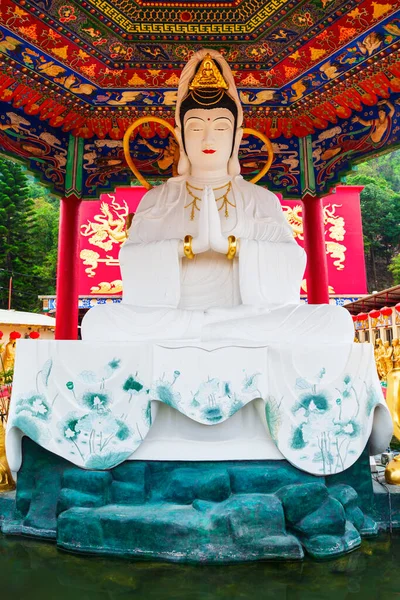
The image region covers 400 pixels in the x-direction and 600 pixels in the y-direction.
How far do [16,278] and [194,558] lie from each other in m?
17.3

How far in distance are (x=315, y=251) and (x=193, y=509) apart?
448cm

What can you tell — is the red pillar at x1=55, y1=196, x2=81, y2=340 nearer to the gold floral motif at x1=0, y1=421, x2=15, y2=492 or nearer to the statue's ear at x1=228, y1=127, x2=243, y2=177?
the statue's ear at x1=228, y1=127, x2=243, y2=177

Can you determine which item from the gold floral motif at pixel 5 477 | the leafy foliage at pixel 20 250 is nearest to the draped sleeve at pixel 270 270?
the gold floral motif at pixel 5 477

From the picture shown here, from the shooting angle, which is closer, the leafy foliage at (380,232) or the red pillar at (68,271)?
the red pillar at (68,271)

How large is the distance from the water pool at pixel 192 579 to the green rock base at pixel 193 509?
64mm

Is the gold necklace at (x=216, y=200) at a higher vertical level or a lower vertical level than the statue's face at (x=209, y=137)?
lower

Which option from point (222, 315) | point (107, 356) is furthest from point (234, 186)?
point (107, 356)

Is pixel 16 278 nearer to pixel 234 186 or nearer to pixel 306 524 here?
pixel 234 186

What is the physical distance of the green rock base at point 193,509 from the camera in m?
2.13

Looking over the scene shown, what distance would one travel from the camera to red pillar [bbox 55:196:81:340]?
19.6ft

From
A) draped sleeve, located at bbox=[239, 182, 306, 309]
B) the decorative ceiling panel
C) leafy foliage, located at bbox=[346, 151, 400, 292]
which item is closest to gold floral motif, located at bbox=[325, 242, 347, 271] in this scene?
the decorative ceiling panel

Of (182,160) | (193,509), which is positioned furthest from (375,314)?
(193,509)

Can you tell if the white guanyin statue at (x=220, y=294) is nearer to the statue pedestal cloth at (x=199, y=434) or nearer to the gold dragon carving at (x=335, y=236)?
the statue pedestal cloth at (x=199, y=434)

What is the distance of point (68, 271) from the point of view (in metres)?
6.04
